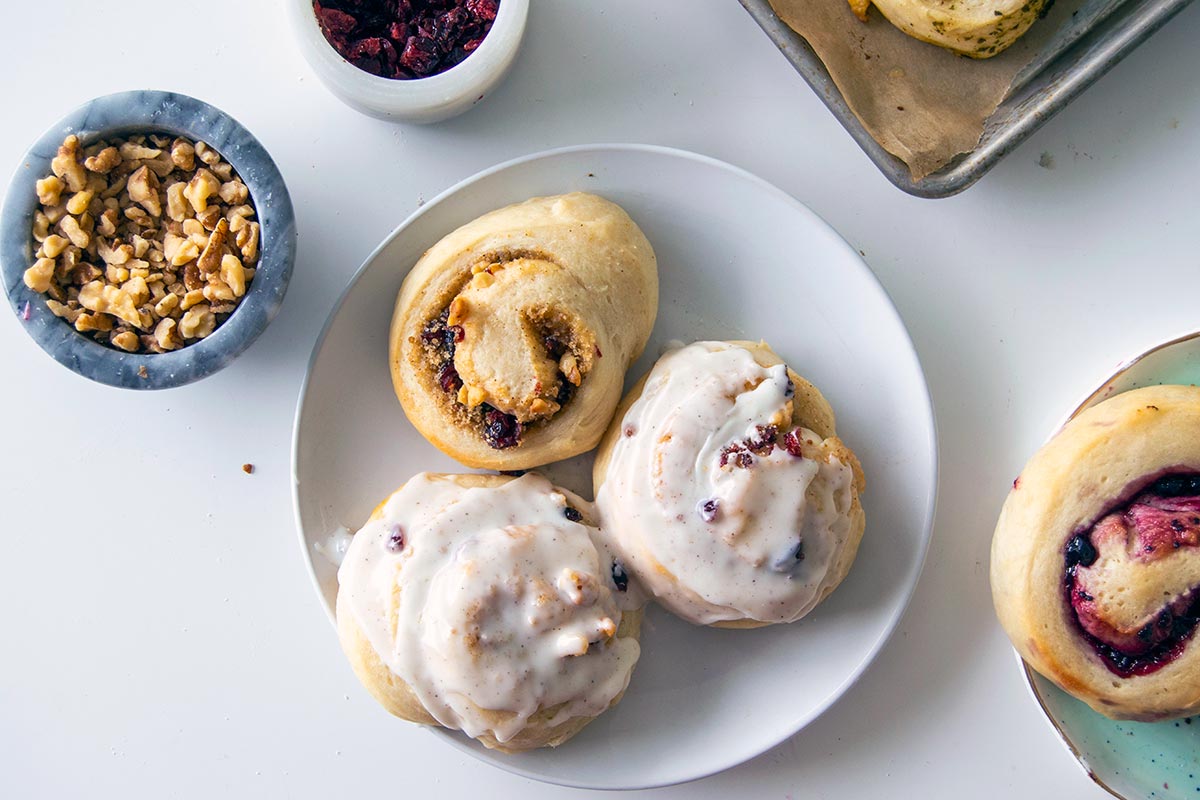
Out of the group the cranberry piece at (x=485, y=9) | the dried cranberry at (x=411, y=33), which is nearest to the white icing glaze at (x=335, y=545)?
the dried cranberry at (x=411, y=33)

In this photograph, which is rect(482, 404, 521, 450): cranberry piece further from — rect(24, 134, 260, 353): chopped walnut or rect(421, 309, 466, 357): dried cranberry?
rect(24, 134, 260, 353): chopped walnut

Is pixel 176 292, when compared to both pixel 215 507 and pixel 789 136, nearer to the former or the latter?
pixel 215 507

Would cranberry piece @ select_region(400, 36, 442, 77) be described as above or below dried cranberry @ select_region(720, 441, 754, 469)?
above

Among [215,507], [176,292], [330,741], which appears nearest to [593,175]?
[176,292]

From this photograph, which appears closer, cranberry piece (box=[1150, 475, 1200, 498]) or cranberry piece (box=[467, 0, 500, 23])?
cranberry piece (box=[1150, 475, 1200, 498])

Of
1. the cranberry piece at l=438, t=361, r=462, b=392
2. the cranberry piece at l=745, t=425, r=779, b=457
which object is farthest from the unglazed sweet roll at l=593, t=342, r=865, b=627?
the cranberry piece at l=438, t=361, r=462, b=392

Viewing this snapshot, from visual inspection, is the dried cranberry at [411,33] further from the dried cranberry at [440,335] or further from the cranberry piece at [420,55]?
the dried cranberry at [440,335]
